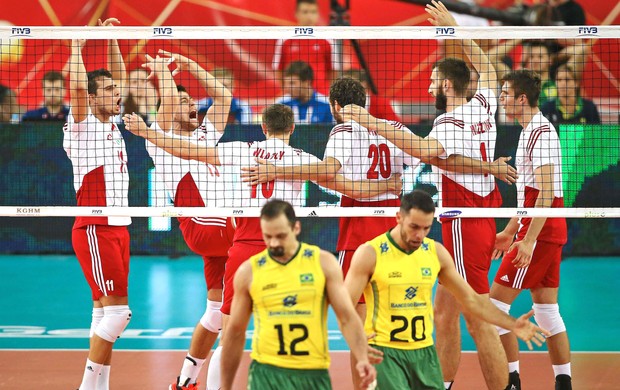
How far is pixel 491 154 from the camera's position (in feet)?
30.6

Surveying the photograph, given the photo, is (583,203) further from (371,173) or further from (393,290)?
(393,290)

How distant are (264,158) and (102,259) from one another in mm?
1863

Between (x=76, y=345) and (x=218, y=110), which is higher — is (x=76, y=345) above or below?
below

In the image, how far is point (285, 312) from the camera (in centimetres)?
696

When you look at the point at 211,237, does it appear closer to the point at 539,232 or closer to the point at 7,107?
the point at 539,232

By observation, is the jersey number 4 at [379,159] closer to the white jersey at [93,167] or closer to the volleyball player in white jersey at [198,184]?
the volleyball player in white jersey at [198,184]

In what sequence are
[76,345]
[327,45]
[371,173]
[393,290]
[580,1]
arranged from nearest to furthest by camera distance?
[393,290], [371,173], [76,345], [327,45], [580,1]

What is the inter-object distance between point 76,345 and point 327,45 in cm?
742

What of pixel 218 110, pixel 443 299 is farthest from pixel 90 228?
pixel 443 299

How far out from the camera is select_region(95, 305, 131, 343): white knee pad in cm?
924

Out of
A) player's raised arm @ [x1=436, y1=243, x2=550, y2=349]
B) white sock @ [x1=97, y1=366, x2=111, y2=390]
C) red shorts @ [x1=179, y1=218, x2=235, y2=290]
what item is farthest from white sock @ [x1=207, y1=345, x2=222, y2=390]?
player's raised arm @ [x1=436, y1=243, x2=550, y2=349]

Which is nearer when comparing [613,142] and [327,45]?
[613,142]

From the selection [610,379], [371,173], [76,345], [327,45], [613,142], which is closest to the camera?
[371,173]

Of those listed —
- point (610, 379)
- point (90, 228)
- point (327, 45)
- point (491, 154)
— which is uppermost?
point (327, 45)
